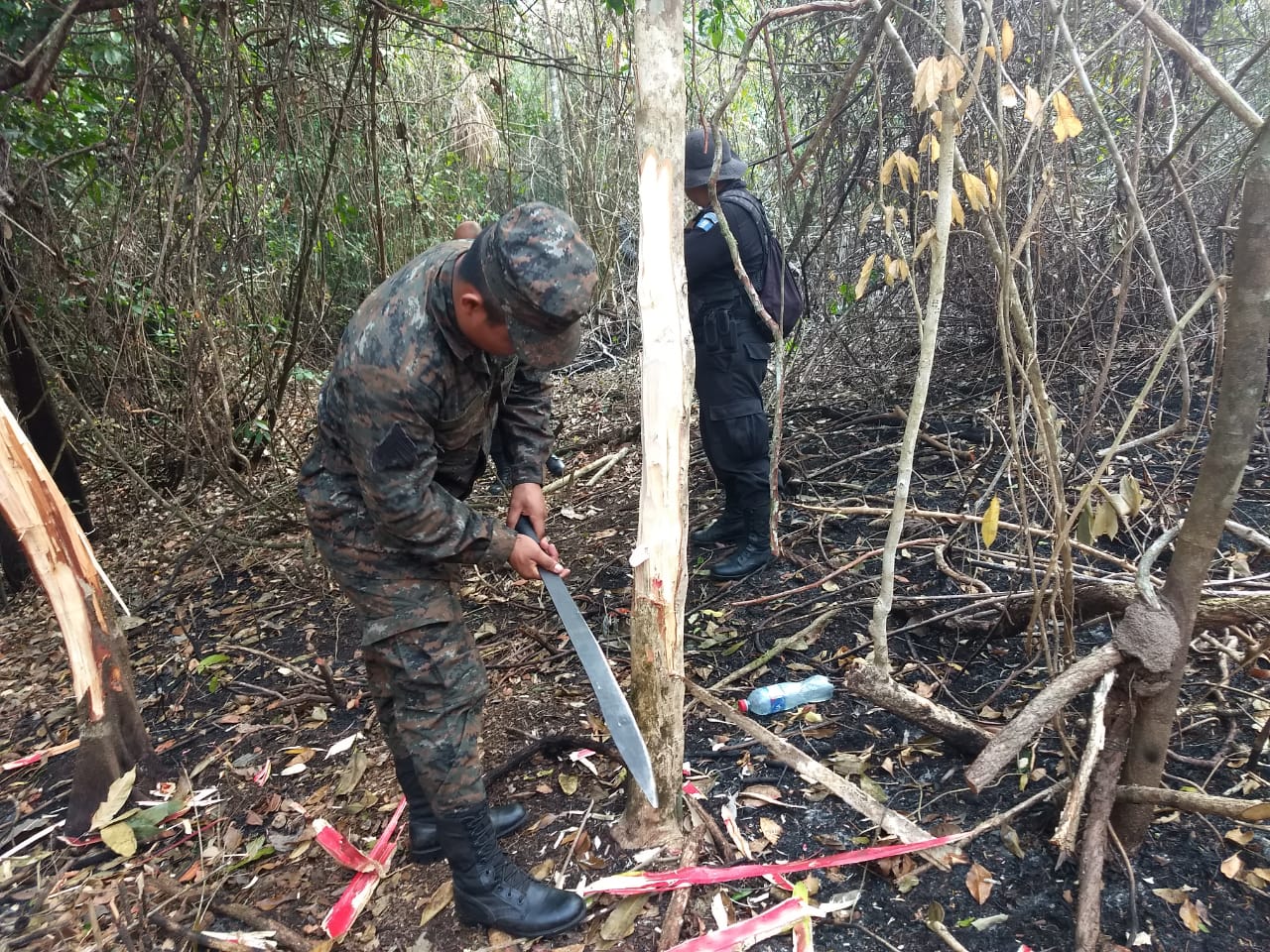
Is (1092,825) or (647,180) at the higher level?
(647,180)

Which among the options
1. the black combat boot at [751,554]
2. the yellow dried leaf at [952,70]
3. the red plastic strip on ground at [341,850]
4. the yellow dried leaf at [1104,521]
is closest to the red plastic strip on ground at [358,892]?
the red plastic strip on ground at [341,850]

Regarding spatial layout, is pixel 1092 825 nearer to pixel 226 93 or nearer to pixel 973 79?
pixel 973 79

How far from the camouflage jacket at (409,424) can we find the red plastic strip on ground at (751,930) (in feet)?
3.69

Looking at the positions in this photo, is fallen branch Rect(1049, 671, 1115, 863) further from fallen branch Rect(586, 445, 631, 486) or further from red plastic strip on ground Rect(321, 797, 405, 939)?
fallen branch Rect(586, 445, 631, 486)

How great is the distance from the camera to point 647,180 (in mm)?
1908

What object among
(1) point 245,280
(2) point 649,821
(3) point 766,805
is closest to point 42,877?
(2) point 649,821

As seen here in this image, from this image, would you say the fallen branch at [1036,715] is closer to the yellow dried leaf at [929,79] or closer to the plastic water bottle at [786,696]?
the plastic water bottle at [786,696]

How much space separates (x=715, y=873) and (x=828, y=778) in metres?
0.44

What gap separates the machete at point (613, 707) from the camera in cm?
204

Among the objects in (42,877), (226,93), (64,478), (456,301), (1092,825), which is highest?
(226,93)

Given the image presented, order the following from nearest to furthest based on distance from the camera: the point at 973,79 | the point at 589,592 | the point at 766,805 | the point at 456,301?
the point at 973,79
the point at 456,301
the point at 766,805
the point at 589,592

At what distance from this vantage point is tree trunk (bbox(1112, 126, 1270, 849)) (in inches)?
58.7

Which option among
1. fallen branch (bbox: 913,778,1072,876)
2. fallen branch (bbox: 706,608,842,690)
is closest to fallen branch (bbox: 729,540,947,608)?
fallen branch (bbox: 706,608,842,690)

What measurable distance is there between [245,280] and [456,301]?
393 centimetres
